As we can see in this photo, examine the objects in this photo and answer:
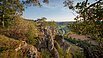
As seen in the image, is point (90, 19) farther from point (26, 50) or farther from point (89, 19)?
point (26, 50)

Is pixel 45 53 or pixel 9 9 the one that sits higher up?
pixel 9 9

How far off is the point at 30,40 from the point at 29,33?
Result: 1.12 metres

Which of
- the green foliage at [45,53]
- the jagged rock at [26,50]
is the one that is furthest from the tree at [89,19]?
the green foliage at [45,53]

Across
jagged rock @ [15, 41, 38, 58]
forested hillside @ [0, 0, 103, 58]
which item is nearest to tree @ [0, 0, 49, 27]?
forested hillside @ [0, 0, 103, 58]

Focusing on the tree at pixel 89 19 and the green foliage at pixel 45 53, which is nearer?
the tree at pixel 89 19

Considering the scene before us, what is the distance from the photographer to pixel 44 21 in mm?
39062

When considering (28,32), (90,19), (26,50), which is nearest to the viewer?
(90,19)

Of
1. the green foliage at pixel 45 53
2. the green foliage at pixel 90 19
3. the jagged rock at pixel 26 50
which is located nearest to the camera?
the green foliage at pixel 90 19

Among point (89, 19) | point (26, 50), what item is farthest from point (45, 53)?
point (89, 19)

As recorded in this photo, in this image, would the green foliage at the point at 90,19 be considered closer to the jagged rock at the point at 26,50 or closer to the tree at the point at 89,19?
the tree at the point at 89,19

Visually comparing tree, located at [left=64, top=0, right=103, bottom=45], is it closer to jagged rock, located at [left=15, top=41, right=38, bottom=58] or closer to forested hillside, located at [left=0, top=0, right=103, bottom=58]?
forested hillside, located at [left=0, top=0, right=103, bottom=58]

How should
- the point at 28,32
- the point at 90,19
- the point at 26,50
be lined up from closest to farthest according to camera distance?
the point at 90,19
the point at 26,50
the point at 28,32

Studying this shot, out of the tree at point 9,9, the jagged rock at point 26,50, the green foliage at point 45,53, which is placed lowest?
the green foliage at point 45,53

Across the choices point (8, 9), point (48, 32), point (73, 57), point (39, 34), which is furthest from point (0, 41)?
point (73, 57)
